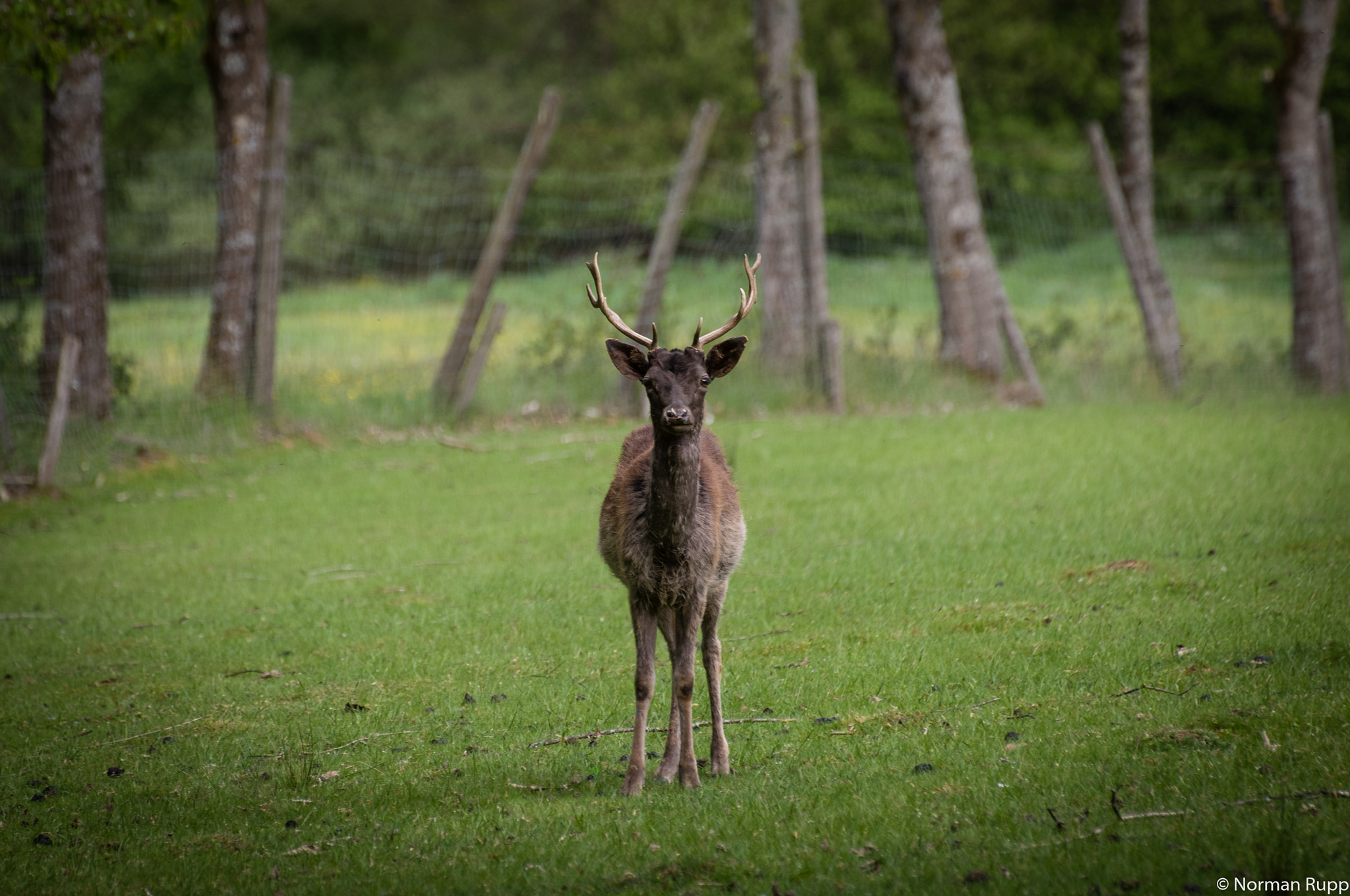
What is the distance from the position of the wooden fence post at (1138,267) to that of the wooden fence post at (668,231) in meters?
4.80

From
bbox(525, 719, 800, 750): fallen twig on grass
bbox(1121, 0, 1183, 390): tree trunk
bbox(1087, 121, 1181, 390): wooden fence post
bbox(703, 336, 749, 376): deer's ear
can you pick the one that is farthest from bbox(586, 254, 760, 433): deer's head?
bbox(1121, 0, 1183, 390): tree trunk

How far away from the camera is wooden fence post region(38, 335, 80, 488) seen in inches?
467

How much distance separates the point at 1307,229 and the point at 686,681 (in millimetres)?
12726

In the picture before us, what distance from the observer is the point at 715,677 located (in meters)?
5.57

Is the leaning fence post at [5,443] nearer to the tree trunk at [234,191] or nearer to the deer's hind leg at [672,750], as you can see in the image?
the tree trunk at [234,191]

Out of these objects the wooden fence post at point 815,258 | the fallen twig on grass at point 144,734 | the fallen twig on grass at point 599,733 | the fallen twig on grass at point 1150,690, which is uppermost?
the wooden fence post at point 815,258

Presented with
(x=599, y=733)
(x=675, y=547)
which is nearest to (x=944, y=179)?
(x=675, y=547)

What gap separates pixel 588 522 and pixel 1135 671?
4919 millimetres

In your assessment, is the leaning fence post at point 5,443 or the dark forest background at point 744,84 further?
the dark forest background at point 744,84

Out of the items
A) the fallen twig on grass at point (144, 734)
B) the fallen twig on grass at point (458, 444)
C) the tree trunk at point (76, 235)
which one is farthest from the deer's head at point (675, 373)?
the tree trunk at point (76, 235)

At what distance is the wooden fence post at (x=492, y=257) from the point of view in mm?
13891

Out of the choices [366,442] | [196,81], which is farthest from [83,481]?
[196,81]

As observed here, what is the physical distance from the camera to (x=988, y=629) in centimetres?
664

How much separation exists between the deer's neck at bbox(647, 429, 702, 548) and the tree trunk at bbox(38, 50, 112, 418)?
9388mm
